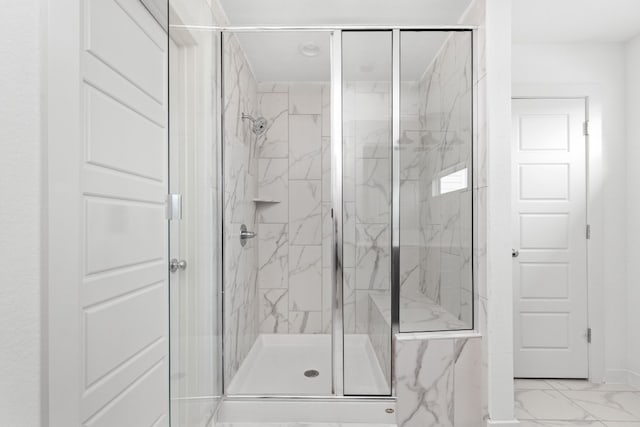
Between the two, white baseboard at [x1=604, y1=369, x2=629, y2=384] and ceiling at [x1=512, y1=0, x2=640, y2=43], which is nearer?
ceiling at [x1=512, y1=0, x2=640, y2=43]

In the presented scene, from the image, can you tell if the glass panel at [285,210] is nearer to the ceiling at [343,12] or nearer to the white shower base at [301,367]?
the white shower base at [301,367]

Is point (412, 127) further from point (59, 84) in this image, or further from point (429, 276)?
point (59, 84)

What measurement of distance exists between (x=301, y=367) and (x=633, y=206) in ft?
8.82

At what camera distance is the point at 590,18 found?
2414 mm

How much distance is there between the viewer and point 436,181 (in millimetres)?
2127

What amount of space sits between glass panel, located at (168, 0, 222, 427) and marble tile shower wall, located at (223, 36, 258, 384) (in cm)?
26

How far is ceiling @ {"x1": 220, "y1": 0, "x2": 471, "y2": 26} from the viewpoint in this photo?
215 centimetres

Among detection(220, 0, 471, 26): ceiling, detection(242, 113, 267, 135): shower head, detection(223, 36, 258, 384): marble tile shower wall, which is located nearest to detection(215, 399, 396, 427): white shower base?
detection(223, 36, 258, 384): marble tile shower wall

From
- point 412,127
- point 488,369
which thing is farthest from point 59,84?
point 488,369

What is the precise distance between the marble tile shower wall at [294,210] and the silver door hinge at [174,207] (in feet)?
7.20

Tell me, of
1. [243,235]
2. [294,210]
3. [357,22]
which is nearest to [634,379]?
[294,210]

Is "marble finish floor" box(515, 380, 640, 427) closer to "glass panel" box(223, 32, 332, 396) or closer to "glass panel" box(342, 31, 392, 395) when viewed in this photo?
"glass panel" box(342, 31, 392, 395)

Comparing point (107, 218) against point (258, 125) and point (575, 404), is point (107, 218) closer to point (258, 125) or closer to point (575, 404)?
point (258, 125)

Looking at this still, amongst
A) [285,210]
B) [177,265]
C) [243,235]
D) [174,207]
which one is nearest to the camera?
[174,207]
